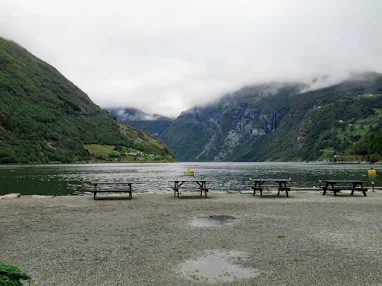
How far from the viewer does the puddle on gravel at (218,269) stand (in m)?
10.2

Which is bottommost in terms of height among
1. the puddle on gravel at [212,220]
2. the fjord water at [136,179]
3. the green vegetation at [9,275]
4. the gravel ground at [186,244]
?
the fjord water at [136,179]

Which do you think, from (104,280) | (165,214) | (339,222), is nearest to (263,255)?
(104,280)

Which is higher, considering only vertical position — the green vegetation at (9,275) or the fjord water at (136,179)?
the green vegetation at (9,275)

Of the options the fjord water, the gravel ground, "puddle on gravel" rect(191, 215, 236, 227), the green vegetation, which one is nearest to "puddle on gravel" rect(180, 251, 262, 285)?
the gravel ground

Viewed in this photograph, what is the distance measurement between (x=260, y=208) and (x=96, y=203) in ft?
46.5

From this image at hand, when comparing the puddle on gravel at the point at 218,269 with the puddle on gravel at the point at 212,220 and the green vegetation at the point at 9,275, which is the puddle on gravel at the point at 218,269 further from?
the puddle on gravel at the point at 212,220

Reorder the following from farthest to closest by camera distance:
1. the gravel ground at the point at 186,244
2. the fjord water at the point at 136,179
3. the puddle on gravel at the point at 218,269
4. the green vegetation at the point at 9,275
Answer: the fjord water at the point at 136,179 → the gravel ground at the point at 186,244 → the puddle on gravel at the point at 218,269 → the green vegetation at the point at 9,275

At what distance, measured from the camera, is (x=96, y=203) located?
92.9 feet

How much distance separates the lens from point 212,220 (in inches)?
783

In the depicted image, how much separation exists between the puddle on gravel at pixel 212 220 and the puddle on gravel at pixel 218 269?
5900 mm

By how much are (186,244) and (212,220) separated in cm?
591

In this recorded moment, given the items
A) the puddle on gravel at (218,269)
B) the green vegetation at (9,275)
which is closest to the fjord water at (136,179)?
the puddle on gravel at (218,269)

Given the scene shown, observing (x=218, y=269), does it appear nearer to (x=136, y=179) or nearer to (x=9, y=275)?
(x=9, y=275)

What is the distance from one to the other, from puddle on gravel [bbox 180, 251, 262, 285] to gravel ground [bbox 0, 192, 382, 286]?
7 cm
